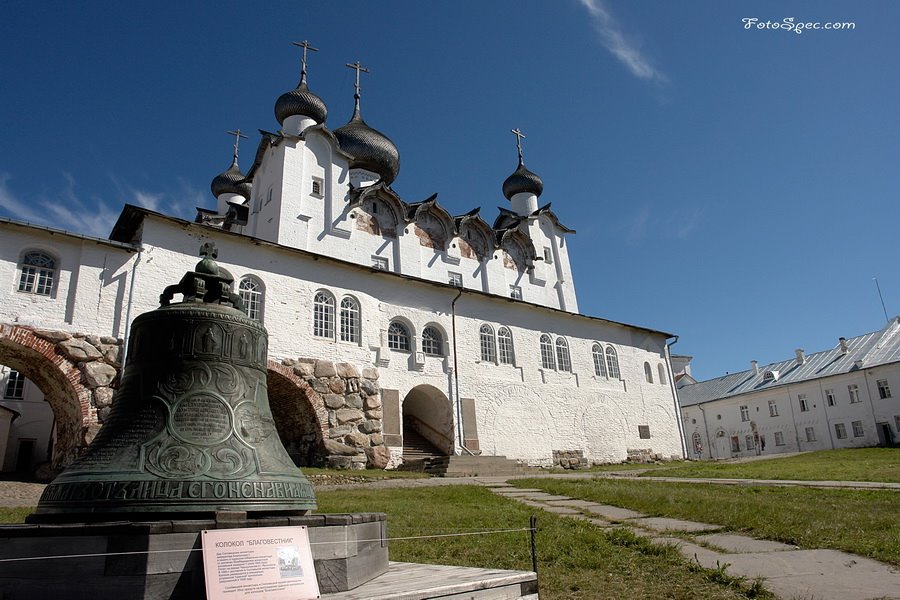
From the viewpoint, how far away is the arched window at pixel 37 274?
49.5 ft

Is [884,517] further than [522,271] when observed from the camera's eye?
No

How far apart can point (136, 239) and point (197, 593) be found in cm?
1634

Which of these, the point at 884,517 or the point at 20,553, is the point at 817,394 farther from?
the point at 20,553

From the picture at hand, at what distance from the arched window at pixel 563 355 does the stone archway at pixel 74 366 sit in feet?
55.9

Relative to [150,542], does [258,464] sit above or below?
above

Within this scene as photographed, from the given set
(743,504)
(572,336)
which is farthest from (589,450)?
(743,504)

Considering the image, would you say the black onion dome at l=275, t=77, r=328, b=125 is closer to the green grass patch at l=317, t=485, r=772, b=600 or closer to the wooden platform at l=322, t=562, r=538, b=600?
the green grass patch at l=317, t=485, r=772, b=600

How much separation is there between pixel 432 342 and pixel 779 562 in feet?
58.6

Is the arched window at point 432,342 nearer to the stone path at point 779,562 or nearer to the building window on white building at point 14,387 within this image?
the stone path at point 779,562

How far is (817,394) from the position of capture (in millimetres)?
39094

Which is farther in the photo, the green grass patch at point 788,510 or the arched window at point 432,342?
the arched window at point 432,342

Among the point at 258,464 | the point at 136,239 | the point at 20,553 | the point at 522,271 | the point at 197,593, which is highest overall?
the point at 522,271

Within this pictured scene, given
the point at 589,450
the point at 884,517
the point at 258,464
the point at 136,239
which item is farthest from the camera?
the point at 589,450

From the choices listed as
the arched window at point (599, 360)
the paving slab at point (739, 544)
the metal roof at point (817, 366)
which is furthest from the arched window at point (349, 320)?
the metal roof at point (817, 366)
